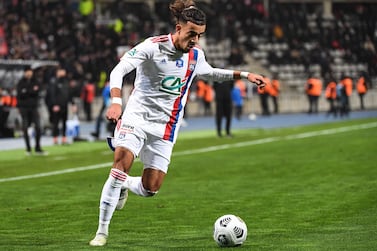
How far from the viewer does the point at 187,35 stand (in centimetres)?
1073

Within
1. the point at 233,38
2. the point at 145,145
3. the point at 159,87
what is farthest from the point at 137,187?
the point at 233,38

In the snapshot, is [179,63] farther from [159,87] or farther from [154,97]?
[154,97]

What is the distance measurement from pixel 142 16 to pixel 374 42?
11798 millimetres

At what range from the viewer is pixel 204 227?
12.0 meters

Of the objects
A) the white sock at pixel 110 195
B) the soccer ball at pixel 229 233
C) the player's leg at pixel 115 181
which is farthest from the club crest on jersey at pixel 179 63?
the soccer ball at pixel 229 233

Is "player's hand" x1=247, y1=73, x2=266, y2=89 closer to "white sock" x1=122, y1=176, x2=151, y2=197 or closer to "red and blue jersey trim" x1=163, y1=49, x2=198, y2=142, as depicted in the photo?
"red and blue jersey trim" x1=163, y1=49, x2=198, y2=142

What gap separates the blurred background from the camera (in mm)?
46188

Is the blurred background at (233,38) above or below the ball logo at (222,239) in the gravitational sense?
below

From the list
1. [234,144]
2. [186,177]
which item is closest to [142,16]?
[234,144]

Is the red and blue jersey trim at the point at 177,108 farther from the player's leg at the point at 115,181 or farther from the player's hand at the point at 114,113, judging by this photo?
the player's hand at the point at 114,113

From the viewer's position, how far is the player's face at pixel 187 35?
1066 centimetres

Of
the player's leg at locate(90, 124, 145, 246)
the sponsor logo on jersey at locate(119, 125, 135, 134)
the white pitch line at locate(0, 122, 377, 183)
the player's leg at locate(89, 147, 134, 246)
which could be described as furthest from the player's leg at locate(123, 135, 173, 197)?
the white pitch line at locate(0, 122, 377, 183)

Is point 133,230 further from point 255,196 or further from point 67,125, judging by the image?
point 67,125

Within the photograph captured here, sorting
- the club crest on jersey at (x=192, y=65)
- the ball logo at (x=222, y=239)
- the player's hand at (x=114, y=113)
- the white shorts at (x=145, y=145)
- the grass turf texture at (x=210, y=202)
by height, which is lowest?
the grass turf texture at (x=210, y=202)
